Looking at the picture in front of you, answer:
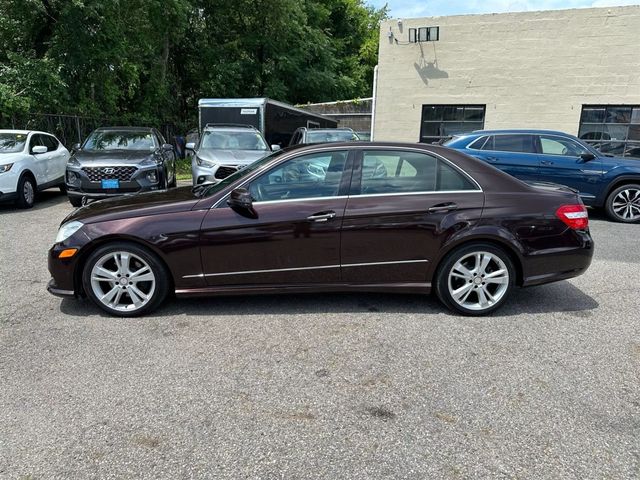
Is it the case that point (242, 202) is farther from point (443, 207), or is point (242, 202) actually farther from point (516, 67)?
point (516, 67)

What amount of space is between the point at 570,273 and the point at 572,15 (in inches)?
517

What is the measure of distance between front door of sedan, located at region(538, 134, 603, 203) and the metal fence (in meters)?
13.3

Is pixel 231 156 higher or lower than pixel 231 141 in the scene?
lower

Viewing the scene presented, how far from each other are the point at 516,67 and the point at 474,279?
42.7ft

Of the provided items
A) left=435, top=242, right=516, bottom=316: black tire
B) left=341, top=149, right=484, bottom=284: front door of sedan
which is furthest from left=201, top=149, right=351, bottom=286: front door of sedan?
left=435, top=242, right=516, bottom=316: black tire

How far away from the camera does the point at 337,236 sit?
4.02m

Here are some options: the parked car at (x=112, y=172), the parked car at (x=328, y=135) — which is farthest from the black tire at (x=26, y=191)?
the parked car at (x=328, y=135)

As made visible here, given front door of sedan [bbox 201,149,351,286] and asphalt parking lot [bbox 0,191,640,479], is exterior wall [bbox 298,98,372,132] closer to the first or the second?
asphalt parking lot [bbox 0,191,640,479]

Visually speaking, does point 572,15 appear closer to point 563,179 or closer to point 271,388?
point 563,179

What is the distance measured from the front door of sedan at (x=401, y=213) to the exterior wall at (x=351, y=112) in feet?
63.6

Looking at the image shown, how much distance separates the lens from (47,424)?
2658mm

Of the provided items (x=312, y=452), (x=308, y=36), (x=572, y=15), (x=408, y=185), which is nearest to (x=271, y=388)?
(x=312, y=452)

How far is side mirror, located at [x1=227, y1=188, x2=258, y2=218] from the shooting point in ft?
12.9

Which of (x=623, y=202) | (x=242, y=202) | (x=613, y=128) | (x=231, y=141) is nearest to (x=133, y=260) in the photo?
(x=242, y=202)
